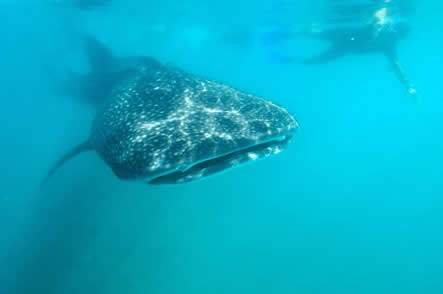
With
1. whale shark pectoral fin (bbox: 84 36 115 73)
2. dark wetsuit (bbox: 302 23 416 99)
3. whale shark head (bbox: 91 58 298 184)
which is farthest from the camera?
dark wetsuit (bbox: 302 23 416 99)

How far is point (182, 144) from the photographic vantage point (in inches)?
113

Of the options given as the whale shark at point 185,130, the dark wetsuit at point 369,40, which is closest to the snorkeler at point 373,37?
the dark wetsuit at point 369,40

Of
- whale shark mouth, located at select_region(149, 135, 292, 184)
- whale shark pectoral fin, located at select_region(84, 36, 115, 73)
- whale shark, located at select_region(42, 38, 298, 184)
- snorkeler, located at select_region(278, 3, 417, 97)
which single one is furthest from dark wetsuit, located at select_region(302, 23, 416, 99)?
whale shark mouth, located at select_region(149, 135, 292, 184)

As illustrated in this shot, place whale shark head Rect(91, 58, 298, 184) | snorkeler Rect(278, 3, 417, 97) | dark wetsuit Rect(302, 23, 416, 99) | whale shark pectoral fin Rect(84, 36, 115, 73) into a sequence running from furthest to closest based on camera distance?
1. dark wetsuit Rect(302, 23, 416, 99)
2. snorkeler Rect(278, 3, 417, 97)
3. whale shark pectoral fin Rect(84, 36, 115, 73)
4. whale shark head Rect(91, 58, 298, 184)

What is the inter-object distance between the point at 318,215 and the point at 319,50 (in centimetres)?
1489

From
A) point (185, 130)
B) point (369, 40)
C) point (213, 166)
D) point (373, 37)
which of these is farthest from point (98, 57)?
point (369, 40)

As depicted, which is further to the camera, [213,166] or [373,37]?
[373,37]

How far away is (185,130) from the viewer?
3.15 metres

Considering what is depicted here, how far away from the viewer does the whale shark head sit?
2785mm

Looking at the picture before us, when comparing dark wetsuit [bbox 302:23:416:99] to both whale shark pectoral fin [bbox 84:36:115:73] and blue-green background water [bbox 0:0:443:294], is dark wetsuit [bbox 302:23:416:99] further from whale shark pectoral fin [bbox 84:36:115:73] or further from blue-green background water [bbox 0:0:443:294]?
whale shark pectoral fin [bbox 84:36:115:73]

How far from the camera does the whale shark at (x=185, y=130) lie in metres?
2.79

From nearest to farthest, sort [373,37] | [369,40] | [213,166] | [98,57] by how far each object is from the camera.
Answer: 1. [213,166]
2. [98,57]
3. [373,37]
4. [369,40]

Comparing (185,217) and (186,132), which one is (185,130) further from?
(185,217)

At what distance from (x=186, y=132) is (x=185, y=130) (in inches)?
2.2
